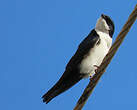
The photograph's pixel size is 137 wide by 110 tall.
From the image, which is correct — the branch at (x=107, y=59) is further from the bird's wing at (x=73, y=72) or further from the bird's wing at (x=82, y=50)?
the bird's wing at (x=82, y=50)

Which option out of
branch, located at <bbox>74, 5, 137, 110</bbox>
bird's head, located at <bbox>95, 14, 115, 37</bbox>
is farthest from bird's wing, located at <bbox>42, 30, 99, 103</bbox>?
branch, located at <bbox>74, 5, 137, 110</bbox>

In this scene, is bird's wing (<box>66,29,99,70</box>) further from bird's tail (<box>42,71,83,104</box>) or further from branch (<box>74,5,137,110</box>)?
branch (<box>74,5,137,110</box>)

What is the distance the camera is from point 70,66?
226 centimetres

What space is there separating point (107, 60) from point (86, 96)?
237 millimetres

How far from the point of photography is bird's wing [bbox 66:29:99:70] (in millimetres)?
2275

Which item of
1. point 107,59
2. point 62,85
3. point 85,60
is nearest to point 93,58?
point 85,60

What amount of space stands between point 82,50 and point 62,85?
30 cm

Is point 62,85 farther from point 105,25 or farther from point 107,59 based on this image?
point 107,59

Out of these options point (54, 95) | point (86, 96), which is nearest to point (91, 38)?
point (54, 95)

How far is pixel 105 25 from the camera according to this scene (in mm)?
2623

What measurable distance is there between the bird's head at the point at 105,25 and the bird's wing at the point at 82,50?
21 centimetres

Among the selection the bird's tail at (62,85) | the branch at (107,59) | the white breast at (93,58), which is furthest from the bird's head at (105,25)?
the branch at (107,59)

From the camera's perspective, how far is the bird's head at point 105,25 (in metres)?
2.59

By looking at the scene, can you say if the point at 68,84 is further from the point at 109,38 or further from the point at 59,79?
the point at 109,38
